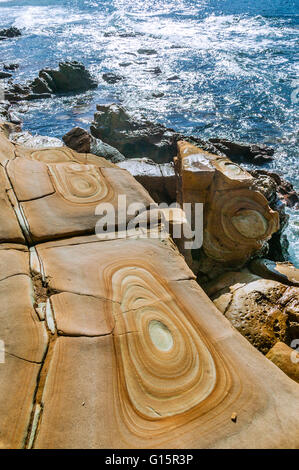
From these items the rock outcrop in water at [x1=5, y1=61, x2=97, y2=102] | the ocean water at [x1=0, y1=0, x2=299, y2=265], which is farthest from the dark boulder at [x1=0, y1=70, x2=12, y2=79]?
the rock outcrop in water at [x1=5, y1=61, x2=97, y2=102]

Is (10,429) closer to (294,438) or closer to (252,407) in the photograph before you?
(252,407)

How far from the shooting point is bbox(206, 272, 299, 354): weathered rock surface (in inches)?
157

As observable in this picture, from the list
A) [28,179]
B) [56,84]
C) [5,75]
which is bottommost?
[56,84]

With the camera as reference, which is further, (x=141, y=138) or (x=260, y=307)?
(x=141, y=138)

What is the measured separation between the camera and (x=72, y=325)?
245cm

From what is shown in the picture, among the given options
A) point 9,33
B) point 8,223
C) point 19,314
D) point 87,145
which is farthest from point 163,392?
point 9,33

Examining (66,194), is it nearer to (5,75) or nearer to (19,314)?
(19,314)

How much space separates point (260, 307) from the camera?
4.36 meters

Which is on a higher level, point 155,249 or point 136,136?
point 155,249

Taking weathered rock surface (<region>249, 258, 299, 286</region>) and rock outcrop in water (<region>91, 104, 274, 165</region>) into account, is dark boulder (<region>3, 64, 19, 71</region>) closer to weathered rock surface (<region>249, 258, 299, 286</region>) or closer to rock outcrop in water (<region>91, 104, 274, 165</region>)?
rock outcrop in water (<region>91, 104, 274, 165</region>)

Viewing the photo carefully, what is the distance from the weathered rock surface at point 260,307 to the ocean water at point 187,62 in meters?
4.11

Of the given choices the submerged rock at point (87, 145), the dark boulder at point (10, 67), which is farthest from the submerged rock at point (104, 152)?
the dark boulder at point (10, 67)

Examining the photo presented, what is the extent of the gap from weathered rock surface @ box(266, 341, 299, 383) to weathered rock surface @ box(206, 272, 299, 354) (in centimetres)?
25

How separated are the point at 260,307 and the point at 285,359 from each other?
1.01 metres
